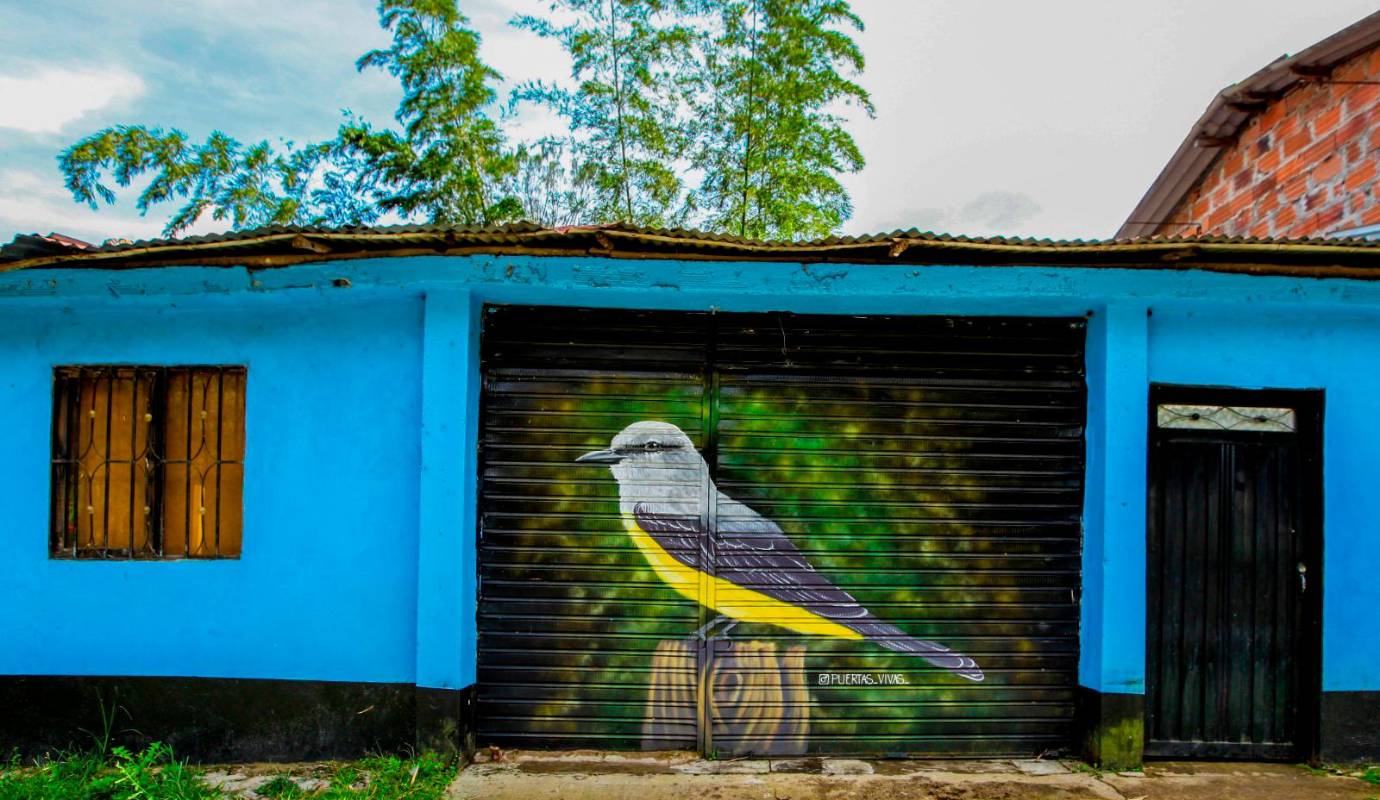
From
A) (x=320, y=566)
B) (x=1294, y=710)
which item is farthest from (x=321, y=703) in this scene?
(x=1294, y=710)

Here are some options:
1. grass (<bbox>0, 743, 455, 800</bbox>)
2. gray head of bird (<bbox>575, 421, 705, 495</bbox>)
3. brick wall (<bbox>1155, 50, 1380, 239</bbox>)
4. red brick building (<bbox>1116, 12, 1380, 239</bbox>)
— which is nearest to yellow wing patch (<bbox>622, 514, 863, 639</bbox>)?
gray head of bird (<bbox>575, 421, 705, 495</bbox>)

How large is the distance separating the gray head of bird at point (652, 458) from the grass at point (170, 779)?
6.38ft

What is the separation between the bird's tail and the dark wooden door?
3.53 ft

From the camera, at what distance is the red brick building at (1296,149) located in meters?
7.20

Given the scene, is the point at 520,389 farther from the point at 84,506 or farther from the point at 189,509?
the point at 84,506

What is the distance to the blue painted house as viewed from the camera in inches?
184

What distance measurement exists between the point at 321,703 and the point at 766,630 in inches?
106

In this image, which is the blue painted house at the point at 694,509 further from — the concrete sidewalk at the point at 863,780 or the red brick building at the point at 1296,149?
the red brick building at the point at 1296,149

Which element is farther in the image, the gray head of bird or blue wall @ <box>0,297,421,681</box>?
the gray head of bird

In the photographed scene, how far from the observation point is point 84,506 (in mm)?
4805

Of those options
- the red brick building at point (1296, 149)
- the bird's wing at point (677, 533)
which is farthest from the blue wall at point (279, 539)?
the red brick building at point (1296, 149)

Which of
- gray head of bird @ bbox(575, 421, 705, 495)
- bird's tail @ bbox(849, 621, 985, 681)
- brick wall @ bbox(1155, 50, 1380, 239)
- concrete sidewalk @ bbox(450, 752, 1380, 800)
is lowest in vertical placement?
concrete sidewalk @ bbox(450, 752, 1380, 800)

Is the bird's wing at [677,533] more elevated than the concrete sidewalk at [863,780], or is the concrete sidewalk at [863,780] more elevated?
the bird's wing at [677,533]

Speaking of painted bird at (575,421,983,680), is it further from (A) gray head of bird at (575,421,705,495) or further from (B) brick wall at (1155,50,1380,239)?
(B) brick wall at (1155,50,1380,239)
